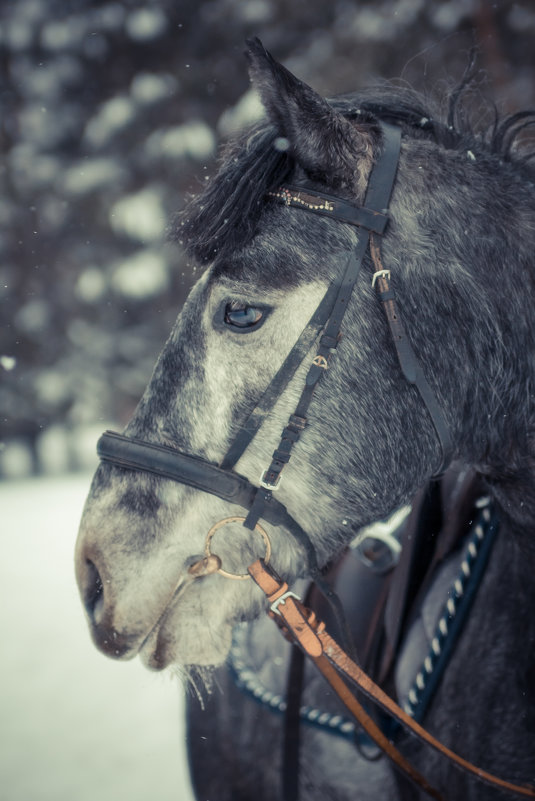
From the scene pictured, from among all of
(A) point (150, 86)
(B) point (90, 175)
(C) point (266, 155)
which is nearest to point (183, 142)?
(A) point (150, 86)

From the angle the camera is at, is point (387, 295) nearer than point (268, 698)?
Yes

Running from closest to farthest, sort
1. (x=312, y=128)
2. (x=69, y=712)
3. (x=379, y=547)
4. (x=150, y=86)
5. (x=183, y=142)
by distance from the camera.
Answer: (x=312, y=128), (x=379, y=547), (x=69, y=712), (x=183, y=142), (x=150, y=86)

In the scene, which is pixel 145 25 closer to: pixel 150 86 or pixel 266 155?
pixel 150 86

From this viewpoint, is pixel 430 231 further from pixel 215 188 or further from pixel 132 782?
pixel 132 782

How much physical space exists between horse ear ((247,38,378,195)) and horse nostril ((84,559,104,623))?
3.23ft

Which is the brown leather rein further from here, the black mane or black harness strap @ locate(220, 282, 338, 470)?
the black mane

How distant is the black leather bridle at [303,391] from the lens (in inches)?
42.4

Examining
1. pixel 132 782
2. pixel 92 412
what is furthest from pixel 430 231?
pixel 92 412

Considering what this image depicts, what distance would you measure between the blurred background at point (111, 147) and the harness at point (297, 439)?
5233 mm

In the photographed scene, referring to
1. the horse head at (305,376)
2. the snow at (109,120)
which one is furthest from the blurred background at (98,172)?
the horse head at (305,376)

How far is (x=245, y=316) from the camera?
110 cm

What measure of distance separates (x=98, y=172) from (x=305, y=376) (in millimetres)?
8491

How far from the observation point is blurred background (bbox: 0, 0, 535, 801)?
21.8 feet

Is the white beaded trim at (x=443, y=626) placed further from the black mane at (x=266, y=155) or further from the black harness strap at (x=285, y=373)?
the black mane at (x=266, y=155)
